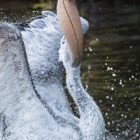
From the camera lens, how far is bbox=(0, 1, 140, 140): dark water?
9156 millimetres

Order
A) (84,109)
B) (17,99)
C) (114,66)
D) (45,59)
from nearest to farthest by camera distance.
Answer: (17,99), (84,109), (45,59), (114,66)

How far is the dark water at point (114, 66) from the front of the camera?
360 inches

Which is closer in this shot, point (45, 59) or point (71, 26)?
point (71, 26)

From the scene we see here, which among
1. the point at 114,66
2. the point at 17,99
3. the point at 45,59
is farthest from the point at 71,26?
the point at 114,66

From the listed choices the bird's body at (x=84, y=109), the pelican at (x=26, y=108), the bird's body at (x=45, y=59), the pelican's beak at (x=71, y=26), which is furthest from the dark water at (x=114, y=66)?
the pelican's beak at (x=71, y=26)

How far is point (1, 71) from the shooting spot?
6.38 m

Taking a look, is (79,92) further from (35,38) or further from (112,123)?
(112,123)

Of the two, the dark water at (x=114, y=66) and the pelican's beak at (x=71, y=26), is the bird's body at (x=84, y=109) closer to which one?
the pelican's beak at (x=71, y=26)

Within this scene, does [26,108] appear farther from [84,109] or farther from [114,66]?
[114,66]

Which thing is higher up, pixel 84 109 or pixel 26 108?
pixel 26 108

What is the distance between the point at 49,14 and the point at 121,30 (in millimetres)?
9650

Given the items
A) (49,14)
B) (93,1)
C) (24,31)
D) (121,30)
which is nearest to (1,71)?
(24,31)

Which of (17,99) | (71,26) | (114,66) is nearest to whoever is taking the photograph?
(71,26)

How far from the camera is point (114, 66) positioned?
1268 cm
